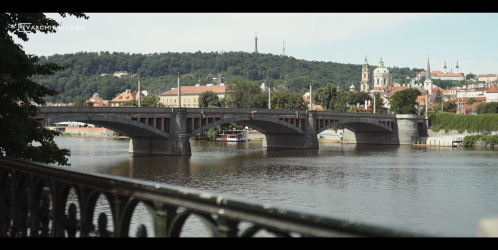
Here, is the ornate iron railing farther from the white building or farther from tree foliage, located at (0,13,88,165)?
the white building

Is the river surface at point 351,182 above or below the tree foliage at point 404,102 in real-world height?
below

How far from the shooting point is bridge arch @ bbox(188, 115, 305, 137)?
173ft

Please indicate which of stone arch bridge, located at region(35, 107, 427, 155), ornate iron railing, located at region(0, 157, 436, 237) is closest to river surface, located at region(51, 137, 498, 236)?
stone arch bridge, located at region(35, 107, 427, 155)

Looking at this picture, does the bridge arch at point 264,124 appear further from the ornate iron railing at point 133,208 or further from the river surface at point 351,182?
the ornate iron railing at point 133,208

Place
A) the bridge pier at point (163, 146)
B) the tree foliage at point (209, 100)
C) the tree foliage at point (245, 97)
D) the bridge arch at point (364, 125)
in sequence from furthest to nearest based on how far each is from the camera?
the tree foliage at point (209, 100)
the tree foliage at point (245, 97)
the bridge arch at point (364, 125)
the bridge pier at point (163, 146)

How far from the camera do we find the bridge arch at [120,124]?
41369mm

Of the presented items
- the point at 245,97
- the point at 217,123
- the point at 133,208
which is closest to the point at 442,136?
the point at 245,97

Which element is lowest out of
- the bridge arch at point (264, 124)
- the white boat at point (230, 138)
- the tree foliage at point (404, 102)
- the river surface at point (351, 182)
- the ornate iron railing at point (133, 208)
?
the river surface at point (351, 182)

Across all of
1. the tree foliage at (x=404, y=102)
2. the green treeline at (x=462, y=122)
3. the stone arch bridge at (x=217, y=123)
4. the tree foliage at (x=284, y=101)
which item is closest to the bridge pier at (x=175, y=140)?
the stone arch bridge at (x=217, y=123)

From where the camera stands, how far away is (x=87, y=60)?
187875mm

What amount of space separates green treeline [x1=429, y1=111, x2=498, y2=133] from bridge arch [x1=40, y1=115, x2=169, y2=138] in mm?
44855

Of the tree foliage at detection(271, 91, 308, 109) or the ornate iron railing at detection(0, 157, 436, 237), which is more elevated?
the tree foliage at detection(271, 91, 308, 109)
